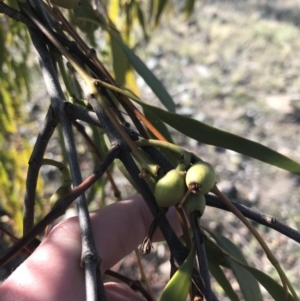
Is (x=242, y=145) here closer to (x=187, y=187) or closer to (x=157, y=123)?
(x=187, y=187)

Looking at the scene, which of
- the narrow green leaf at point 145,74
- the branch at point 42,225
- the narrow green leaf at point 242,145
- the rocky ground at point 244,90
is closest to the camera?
the branch at point 42,225

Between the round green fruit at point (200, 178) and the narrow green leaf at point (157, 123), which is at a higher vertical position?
the round green fruit at point (200, 178)

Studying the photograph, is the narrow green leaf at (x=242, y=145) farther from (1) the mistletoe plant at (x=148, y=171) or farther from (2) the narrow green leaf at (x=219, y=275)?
(2) the narrow green leaf at (x=219, y=275)

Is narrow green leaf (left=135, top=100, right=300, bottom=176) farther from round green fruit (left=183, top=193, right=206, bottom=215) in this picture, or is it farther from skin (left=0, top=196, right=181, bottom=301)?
skin (left=0, top=196, right=181, bottom=301)

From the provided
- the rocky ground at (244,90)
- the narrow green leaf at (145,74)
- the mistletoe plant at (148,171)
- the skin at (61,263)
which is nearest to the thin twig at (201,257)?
the mistletoe plant at (148,171)

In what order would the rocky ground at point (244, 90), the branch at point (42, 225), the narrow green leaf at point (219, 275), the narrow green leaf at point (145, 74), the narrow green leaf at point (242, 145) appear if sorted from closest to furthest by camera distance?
the branch at point (42, 225) → the narrow green leaf at point (242, 145) → the narrow green leaf at point (219, 275) → the narrow green leaf at point (145, 74) → the rocky ground at point (244, 90)

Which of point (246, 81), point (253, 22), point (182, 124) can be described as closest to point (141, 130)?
point (182, 124)

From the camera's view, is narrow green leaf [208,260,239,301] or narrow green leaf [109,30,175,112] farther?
narrow green leaf [109,30,175,112]

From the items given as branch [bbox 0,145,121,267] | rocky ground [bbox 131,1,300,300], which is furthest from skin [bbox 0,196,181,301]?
rocky ground [bbox 131,1,300,300]

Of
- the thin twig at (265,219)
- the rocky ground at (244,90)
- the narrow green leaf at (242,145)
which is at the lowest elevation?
the rocky ground at (244,90)
